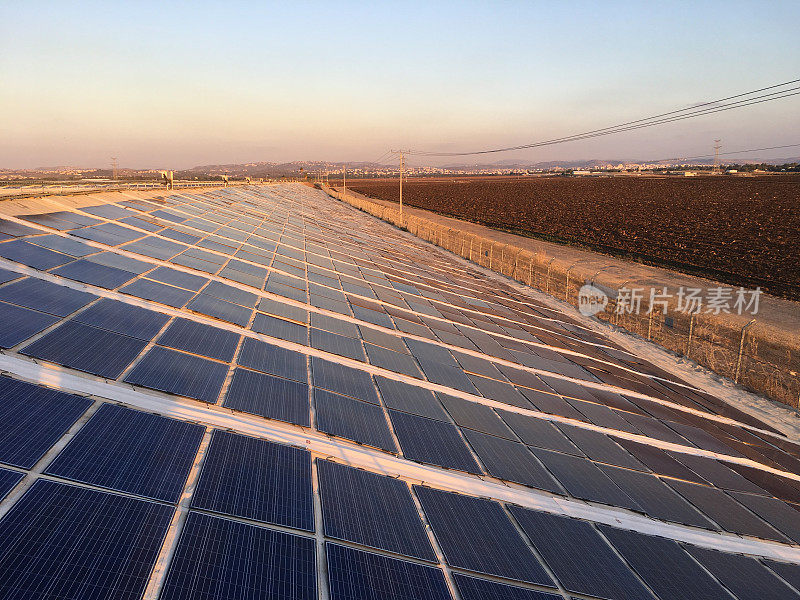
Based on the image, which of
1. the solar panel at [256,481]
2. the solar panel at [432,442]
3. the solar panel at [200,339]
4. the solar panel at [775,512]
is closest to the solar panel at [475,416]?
the solar panel at [432,442]

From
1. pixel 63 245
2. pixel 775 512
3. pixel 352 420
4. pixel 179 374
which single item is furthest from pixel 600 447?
pixel 63 245

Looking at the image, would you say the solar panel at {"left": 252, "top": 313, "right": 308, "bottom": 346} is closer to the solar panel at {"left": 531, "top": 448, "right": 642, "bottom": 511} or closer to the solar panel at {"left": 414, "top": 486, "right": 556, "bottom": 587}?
the solar panel at {"left": 414, "top": 486, "right": 556, "bottom": 587}

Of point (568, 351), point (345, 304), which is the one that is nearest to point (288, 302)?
point (345, 304)

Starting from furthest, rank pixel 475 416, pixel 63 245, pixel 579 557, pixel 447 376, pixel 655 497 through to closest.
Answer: pixel 63 245 → pixel 447 376 → pixel 475 416 → pixel 655 497 → pixel 579 557

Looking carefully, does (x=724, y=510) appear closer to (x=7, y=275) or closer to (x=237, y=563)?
(x=237, y=563)

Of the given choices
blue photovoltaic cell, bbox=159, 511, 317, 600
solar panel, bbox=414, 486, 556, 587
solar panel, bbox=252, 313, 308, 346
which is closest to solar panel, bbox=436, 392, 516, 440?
solar panel, bbox=414, 486, 556, 587

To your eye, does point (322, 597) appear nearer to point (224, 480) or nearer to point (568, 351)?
point (224, 480)

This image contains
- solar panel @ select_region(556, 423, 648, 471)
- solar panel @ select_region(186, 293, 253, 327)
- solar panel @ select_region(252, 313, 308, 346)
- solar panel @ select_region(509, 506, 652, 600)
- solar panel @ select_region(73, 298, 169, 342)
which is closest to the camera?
solar panel @ select_region(509, 506, 652, 600)

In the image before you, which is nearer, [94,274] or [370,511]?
[370,511]
